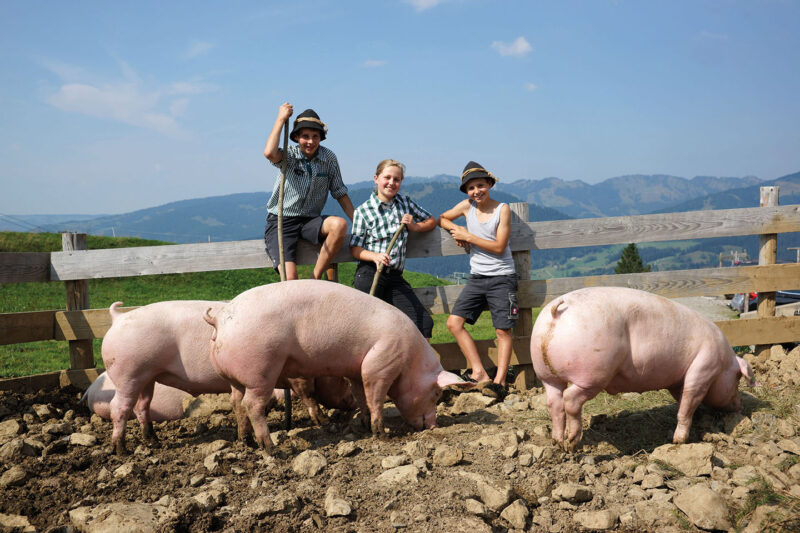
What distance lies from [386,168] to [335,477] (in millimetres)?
2941

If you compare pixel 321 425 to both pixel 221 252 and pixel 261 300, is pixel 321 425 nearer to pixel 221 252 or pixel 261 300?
pixel 261 300

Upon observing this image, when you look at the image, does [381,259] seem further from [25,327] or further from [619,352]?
[25,327]

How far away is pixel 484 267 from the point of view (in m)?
5.72

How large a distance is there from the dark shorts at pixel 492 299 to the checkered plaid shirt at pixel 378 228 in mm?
706

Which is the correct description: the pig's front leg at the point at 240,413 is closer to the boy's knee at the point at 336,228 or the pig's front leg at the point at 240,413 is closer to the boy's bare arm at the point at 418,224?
the boy's knee at the point at 336,228

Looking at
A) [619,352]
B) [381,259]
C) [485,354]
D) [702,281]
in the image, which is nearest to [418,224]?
[381,259]

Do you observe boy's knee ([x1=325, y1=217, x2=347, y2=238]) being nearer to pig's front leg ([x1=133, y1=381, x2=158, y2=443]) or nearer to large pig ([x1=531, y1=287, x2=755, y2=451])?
pig's front leg ([x1=133, y1=381, x2=158, y2=443])

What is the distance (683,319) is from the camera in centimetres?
409

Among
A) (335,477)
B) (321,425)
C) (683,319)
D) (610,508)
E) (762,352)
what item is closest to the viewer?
(610,508)

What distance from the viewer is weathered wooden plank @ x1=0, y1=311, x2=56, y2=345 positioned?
18.6 ft

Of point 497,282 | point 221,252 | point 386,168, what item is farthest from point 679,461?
point 221,252

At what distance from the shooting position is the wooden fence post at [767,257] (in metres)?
6.45

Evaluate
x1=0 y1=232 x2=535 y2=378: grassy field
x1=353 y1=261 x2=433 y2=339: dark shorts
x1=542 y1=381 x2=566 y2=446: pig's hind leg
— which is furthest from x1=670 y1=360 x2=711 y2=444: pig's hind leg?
x1=0 y1=232 x2=535 y2=378: grassy field

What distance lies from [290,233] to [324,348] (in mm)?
1828
